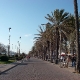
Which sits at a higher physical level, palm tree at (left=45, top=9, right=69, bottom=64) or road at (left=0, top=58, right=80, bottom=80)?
palm tree at (left=45, top=9, right=69, bottom=64)

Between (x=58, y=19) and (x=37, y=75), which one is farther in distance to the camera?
(x=58, y=19)

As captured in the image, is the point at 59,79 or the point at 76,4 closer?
the point at 59,79

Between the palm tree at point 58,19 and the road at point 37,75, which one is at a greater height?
the palm tree at point 58,19

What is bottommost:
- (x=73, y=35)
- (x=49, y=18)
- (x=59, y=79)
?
(x=59, y=79)

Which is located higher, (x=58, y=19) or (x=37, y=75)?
(x=58, y=19)

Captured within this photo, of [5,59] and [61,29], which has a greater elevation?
[61,29]

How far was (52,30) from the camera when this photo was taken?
173ft

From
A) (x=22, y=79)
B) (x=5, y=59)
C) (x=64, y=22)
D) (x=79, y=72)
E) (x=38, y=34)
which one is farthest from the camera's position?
(x=38, y=34)

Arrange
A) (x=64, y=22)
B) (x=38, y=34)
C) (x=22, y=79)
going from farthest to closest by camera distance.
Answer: (x=38, y=34)
(x=64, y=22)
(x=22, y=79)


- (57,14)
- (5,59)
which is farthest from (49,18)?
(5,59)

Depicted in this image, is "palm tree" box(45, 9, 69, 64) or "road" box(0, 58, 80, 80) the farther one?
"palm tree" box(45, 9, 69, 64)

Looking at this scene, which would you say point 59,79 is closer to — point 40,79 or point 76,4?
point 40,79

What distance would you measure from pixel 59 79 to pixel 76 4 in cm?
1010

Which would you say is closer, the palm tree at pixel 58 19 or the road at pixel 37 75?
the road at pixel 37 75
